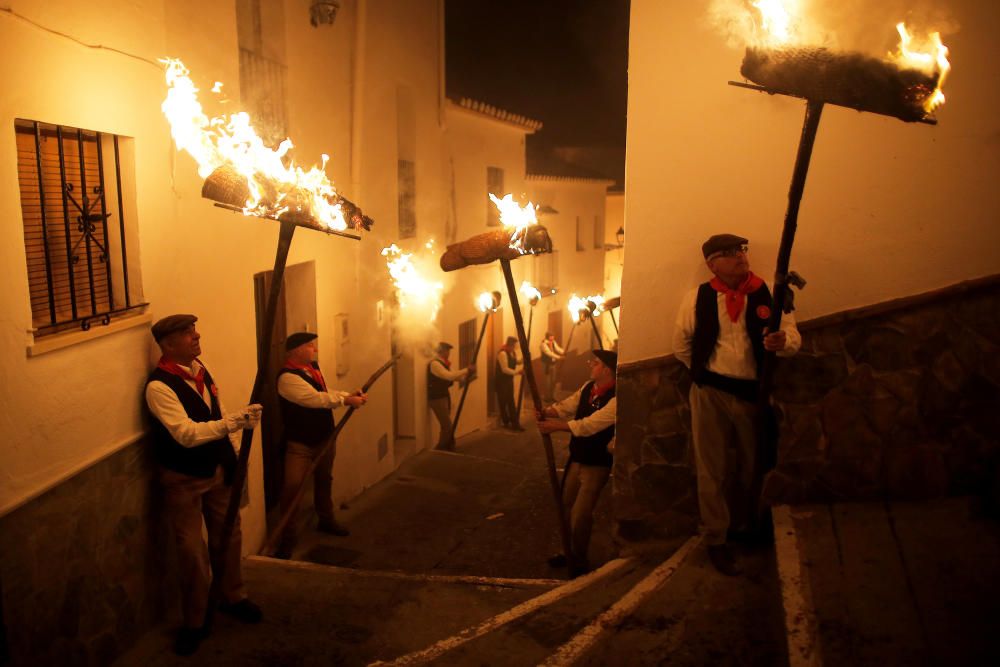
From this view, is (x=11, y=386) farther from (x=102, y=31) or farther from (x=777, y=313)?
(x=777, y=313)

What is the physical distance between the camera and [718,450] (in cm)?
544

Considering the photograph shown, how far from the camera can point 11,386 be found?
418cm

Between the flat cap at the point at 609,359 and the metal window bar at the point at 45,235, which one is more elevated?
the metal window bar at the point at 45,235

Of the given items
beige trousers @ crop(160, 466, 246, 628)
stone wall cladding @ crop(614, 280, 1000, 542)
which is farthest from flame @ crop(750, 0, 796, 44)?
beige trousers @ crop(160, 466, 246, 628)

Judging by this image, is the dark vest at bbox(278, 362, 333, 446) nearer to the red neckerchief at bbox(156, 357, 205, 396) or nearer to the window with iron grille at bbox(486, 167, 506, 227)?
the red neckerchief at bbox(156, 357, 205, 396)

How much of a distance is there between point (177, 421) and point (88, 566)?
1.01 meters

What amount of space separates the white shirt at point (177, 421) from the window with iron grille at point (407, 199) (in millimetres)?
8431

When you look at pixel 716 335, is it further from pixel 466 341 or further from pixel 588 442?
pixel 466 341

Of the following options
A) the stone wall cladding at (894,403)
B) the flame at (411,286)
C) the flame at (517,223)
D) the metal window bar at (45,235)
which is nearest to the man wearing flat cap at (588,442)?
the stone wall cladding at (894,403)

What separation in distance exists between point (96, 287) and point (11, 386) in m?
1.27

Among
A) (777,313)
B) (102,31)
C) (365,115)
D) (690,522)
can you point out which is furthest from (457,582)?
(365,115)

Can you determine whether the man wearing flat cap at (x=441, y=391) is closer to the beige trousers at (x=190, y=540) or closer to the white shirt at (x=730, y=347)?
the beige trousers at (x=190, y=540)

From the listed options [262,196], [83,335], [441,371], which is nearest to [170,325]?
[83,335]

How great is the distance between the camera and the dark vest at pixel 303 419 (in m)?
7.73
